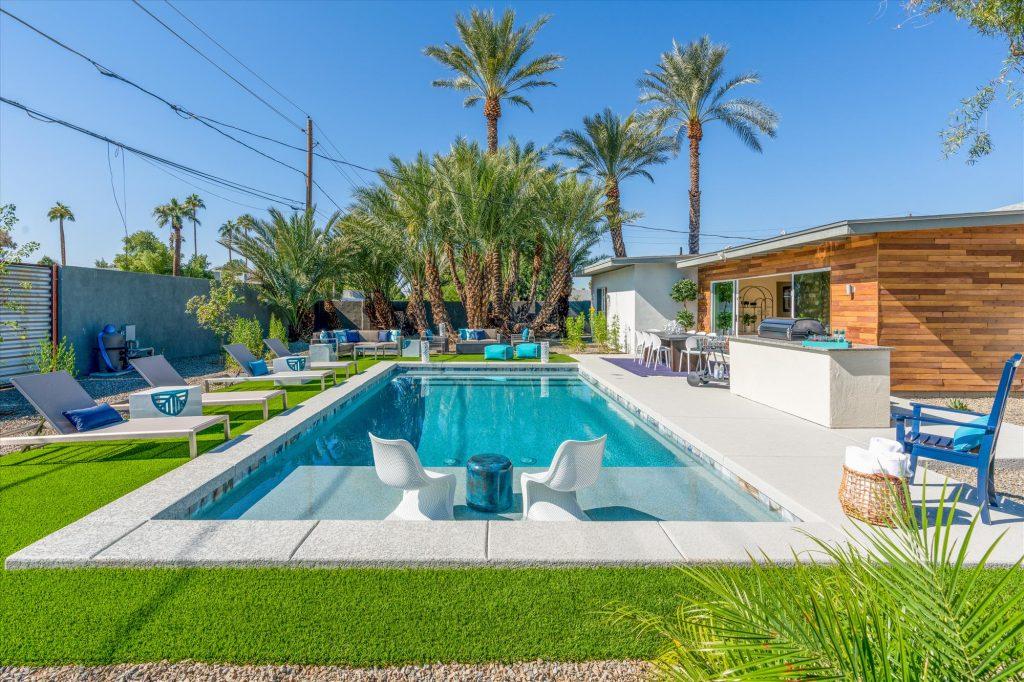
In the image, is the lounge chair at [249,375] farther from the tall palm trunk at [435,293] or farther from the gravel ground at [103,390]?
the tall palm trunk at [435,293]

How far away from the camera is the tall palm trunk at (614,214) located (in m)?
22.2

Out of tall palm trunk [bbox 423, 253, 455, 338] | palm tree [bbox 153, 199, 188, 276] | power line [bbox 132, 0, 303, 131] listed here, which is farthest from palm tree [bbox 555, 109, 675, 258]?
palm tree [bbox 153, 199, 188, 276]

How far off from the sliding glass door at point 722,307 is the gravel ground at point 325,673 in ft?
46.9

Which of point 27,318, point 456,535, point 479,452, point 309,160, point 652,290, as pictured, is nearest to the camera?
point 456,535

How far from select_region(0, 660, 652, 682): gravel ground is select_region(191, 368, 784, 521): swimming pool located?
7.41 ft

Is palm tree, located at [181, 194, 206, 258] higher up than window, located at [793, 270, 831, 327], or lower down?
higher up

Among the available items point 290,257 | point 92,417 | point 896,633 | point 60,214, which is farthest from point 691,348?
point 60,214

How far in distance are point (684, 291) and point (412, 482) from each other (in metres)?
13.7

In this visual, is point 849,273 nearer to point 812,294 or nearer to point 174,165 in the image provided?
point 812,294

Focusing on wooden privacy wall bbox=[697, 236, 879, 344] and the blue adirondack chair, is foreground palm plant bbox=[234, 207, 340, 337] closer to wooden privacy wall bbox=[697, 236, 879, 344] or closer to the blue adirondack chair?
wooden privacy wall bbox=[697, 236, 879, 344]

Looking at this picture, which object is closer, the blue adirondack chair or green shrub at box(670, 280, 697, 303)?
the blue adirondack chair

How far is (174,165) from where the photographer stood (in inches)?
502

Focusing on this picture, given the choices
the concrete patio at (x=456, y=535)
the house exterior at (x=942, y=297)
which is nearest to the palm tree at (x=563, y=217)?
the house exterior at (x=942, y=297)

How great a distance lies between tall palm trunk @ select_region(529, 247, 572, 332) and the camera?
21703 mm
